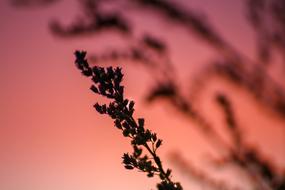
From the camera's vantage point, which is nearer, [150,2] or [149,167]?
[150,2]

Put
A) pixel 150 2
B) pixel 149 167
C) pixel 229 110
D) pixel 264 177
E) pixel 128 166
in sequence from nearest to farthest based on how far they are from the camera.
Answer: pixel 150 2, pixel 264 177, pixel 229 110, pixel 149 167, pixel 128 166

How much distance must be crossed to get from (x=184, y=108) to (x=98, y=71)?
5.74 feet

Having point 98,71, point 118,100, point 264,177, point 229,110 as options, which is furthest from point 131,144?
point 264,177

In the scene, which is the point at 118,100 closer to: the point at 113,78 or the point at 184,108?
the point at 113,78

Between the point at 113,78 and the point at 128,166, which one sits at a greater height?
the point at 113,78

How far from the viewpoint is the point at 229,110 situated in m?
3.89

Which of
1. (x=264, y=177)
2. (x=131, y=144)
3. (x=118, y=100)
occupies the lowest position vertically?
(x=264, y=177)

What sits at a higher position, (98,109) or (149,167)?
(98,109)

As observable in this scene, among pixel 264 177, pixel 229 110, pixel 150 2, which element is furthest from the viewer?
pixel 229 110

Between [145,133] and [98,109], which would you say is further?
[98,109]

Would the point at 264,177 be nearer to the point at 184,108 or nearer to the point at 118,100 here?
the point at 184,108

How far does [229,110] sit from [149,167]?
1246 mm

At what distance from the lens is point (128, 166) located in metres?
4.88

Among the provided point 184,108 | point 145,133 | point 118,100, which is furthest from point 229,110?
point 118,100
